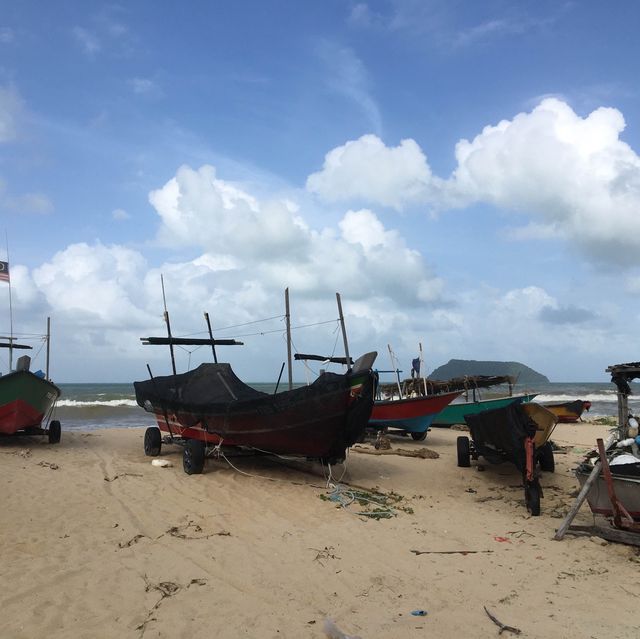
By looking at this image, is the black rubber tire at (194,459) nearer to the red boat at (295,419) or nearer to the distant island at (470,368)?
the red boat at (295,419)

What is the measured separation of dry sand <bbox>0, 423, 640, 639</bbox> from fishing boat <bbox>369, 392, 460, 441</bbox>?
6291mm

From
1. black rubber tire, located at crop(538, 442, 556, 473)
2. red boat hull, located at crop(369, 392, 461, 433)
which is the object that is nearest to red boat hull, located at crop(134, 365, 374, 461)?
black rubber tire, located at crop(538, 442, 556, 473)

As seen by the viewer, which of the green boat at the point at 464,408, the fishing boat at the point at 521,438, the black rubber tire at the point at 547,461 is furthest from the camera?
the green boat at the point at 464,408

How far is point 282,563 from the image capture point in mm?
5836

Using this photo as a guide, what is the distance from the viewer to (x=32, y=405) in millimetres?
13531

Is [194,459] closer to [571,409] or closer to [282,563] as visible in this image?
[282,563]

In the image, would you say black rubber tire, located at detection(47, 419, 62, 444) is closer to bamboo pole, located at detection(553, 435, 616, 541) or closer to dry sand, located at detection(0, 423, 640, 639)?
dry sand, located at detection(0, 423, 640, 639)

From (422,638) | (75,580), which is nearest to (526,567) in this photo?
(422,638)

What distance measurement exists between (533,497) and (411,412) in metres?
8.59

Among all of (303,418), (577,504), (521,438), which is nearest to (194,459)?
(303,418)

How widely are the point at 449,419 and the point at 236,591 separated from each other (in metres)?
18.5

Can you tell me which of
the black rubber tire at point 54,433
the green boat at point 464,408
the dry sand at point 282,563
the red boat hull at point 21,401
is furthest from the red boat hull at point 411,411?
the red boat hull at point 21,401

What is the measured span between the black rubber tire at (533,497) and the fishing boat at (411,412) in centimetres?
789

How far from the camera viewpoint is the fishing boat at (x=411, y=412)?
16.6 meters
